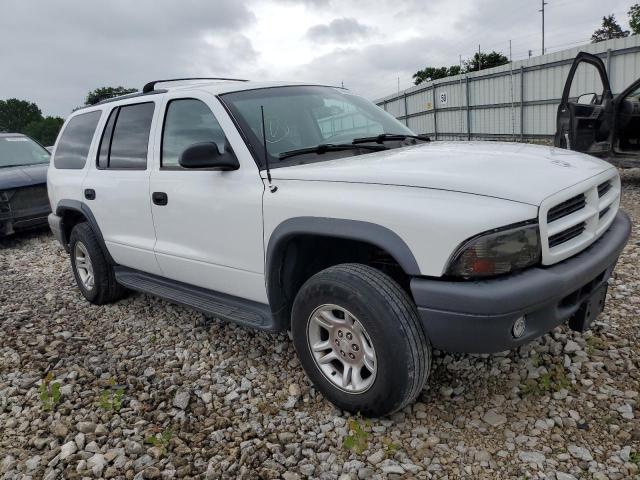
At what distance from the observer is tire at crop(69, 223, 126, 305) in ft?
14.6

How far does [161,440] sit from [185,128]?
195 cm

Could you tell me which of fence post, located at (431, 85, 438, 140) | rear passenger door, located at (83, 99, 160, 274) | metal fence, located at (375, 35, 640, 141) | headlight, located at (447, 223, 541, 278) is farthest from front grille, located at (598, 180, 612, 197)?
fence post, located at (431, 85, 438, 140)

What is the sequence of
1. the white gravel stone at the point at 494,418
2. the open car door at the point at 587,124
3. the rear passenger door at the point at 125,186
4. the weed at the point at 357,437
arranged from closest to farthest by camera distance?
the weed at the point at 357,437
the white gravel stone at the point at 494,418
the rear passenger door at the point at 125,186
the open car door at the point at 587,124

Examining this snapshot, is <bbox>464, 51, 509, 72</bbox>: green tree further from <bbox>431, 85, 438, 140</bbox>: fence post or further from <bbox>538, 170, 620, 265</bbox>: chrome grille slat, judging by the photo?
<bbox>538, 170, 620, 265</bbox>: chrome grille slat

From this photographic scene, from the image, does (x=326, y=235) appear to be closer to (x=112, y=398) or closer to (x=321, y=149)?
(x=321, y=149)

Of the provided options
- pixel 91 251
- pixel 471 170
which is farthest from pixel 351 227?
pixel 91 251

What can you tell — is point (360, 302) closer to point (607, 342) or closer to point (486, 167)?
point (486, 167)

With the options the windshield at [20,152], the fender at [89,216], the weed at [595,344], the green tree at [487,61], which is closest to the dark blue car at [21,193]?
the windshield at [20,152]

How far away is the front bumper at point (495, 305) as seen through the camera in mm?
2104

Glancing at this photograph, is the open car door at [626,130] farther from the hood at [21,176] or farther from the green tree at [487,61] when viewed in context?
the green tree at [487,61]

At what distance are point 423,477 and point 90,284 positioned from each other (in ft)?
11.8

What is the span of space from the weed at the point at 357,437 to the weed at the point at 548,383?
0.93 meters

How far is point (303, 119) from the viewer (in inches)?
131

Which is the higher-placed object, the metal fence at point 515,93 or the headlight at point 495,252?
the metal fence at point 515,93
